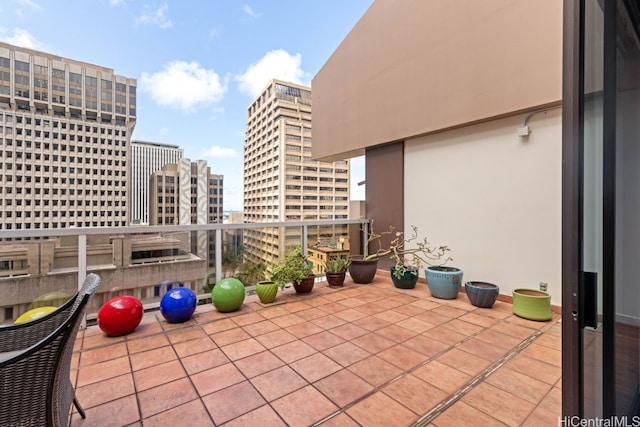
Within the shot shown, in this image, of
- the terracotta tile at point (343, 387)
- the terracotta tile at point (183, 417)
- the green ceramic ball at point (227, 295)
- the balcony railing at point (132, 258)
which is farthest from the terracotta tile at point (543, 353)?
the balcony railing at point (132, 258)

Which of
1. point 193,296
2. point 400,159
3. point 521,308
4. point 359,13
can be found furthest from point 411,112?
point 193,296

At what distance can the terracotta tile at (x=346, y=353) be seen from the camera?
224 cm

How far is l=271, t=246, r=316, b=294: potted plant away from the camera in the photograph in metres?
3.85

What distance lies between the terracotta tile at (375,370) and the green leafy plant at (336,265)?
7.26ft

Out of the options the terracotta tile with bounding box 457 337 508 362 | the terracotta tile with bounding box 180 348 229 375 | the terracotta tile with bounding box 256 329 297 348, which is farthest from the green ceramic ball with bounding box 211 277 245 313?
the terracotta tile with bounding box 457 337 508 362

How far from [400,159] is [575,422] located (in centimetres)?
443

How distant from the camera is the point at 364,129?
5512 millimetres

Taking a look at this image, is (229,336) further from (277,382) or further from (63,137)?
(63,137)

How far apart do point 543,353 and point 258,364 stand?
92.8 inches

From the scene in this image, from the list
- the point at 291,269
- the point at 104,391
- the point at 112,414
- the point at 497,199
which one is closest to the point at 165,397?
the point at 112,414

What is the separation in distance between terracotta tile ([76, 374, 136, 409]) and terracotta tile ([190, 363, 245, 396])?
0.41m

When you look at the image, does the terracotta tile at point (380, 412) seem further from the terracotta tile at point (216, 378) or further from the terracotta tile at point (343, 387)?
the terracotta tile at point (216, 378)

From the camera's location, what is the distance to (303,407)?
1.70 meters

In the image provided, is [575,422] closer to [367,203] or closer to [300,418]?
[300,418]
